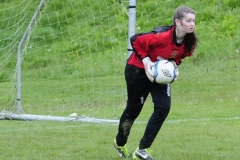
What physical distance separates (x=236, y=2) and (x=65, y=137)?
40.5 feet

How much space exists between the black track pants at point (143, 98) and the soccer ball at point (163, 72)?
22 cm

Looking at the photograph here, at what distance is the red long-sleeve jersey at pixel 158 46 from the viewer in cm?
605

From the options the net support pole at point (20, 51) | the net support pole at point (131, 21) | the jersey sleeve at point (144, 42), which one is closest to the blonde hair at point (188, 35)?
the jersey sleeve at point (144, 42)

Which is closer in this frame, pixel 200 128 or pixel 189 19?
pixel 189 19

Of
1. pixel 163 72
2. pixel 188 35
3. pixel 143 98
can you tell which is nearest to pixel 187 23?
A: pixel 188 35

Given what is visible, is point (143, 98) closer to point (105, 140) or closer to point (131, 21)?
point (105, 140)

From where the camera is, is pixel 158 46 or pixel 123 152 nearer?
pixel 158 46

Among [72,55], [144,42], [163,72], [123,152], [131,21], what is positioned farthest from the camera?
[72,55]

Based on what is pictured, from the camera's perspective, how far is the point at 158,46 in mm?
6105

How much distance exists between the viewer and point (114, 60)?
40.9ft

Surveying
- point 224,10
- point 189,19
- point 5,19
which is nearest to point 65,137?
point 189,19

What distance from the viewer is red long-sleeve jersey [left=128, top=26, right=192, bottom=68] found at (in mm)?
6055

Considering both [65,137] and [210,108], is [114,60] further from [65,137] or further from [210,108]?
[65,137]

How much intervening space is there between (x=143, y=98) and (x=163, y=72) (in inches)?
22.0
